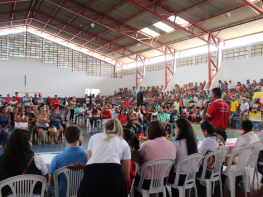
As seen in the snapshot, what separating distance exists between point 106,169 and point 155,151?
2.28 feet

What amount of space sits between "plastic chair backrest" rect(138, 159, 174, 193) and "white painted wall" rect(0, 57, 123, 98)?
17.6 meters

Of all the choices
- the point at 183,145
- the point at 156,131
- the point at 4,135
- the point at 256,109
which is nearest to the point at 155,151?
the point at 156,131

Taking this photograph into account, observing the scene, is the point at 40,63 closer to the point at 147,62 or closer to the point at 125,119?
the point at 147,62

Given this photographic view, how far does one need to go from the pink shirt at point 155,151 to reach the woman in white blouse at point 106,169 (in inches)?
15.5

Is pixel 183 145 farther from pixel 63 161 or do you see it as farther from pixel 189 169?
pixel 63 161

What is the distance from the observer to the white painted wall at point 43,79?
653 inches

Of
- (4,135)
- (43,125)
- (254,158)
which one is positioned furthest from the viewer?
(43,125)

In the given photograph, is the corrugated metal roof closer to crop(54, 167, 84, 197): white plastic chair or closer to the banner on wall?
the banner on wall

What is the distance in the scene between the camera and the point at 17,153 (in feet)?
5.77

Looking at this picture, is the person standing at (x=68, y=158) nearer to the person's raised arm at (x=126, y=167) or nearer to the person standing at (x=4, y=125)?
the person's raised arm at (x=126, y=167)

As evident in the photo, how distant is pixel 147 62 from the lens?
19.6 m

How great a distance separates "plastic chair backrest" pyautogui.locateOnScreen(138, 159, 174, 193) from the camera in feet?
6.81

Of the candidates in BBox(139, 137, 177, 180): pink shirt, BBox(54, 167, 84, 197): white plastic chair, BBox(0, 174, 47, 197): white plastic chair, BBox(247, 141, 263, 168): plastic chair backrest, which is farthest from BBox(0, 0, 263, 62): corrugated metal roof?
BBox(0, 174, 47, 197): white plastic chair

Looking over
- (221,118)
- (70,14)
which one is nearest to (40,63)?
(70,14)
